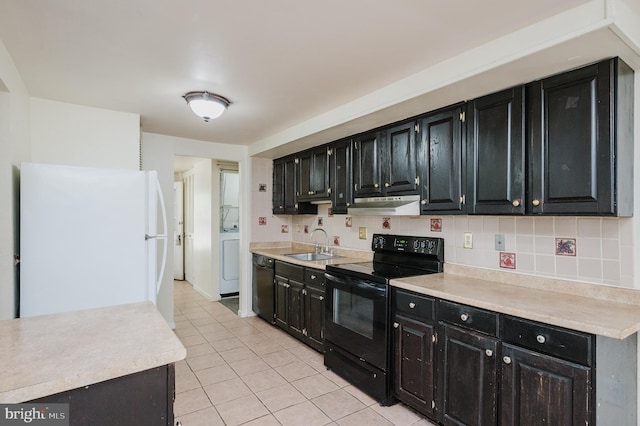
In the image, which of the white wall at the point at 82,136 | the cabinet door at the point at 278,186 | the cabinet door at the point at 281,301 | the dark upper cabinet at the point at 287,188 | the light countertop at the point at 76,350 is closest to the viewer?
the light countertop at the point at 76,350

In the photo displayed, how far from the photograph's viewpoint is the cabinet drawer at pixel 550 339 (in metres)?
1.45

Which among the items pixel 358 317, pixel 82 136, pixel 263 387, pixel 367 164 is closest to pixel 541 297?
pixel 358 317

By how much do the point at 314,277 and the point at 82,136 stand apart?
2.43m

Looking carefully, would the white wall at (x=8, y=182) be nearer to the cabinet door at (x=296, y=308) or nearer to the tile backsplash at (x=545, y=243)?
the cabinet door at (x=296, y=308)

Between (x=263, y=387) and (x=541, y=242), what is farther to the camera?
(x=263, y=387)

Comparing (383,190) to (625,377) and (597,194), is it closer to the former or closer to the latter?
(597,194)

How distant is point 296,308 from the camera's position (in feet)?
11.7

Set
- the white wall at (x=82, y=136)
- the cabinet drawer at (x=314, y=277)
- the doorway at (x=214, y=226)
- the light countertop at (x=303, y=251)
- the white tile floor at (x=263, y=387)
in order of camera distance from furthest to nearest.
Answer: the doorway at (x=214, y=226)
the light countertop at (x=303, y=251)
the cabinet drawer at (x=314, y=277)
the white wall at (x=82, y=136)
the white tile floor at (x=263, y=387)

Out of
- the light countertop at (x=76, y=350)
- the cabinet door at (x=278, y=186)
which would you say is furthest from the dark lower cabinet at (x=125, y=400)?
the cabinet door at (x=278, y=186)

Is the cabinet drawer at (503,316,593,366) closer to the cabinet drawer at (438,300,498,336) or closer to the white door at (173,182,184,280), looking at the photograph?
the cabinet drawer at (438,300,498,336)

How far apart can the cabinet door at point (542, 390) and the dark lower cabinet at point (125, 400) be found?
160 cm

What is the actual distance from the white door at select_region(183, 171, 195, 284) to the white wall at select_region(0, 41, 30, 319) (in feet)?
14.4

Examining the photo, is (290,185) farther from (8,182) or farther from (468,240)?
(8,182)

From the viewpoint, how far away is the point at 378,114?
2574mm
